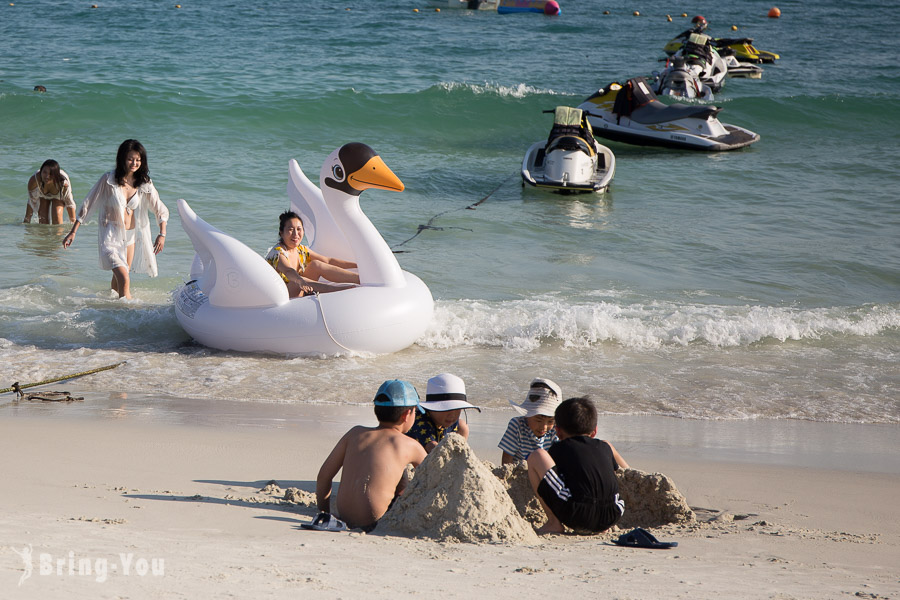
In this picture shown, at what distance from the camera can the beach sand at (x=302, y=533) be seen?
274 cm

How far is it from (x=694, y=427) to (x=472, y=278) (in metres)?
4.12

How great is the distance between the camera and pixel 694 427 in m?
5.62

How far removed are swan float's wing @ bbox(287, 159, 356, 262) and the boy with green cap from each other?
366 centimetres

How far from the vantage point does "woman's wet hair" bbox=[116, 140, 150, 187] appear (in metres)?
7.17

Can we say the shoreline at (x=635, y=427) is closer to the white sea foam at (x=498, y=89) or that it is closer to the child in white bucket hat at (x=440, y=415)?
the child in white bucket hat at (x=440, y=415)

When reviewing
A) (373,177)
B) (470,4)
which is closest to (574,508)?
(373,177)

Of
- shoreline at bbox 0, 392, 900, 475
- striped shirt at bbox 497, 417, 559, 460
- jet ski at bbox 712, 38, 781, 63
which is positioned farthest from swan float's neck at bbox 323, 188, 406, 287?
jet ski at bbox 712, 38, 781, 63

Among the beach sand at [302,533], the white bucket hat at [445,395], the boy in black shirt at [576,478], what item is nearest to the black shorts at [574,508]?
the boy in black shirt at [576,478]

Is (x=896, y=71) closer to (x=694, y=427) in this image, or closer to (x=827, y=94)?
(x=827, y=94)

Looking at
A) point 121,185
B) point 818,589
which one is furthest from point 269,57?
point 818,589

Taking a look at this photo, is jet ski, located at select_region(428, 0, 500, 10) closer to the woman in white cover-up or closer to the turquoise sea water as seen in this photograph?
the turquoise sea water

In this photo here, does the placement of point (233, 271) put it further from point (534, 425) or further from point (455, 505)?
point (455, 505)

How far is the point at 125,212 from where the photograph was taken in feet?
24.5

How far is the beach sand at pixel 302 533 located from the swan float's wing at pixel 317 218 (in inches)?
91.7
